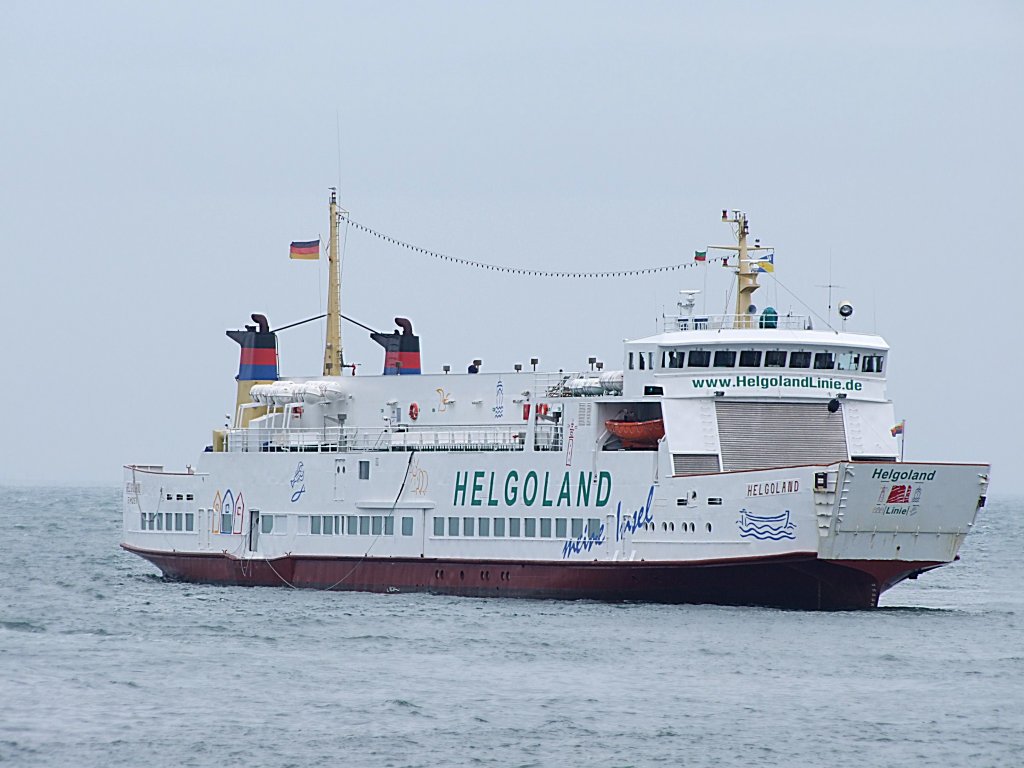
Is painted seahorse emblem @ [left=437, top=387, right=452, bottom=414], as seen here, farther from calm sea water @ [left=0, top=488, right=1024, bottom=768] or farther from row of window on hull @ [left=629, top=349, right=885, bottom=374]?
row of window on hull @ [left=629, top=349, right=885, bottom=374]

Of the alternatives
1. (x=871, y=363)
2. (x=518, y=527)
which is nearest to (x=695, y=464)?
(x=871, y=363)

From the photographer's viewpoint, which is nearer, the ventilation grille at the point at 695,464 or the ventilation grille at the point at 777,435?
the ventilation grille at the point at 695,464

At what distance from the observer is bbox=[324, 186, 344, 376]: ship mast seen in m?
53.4

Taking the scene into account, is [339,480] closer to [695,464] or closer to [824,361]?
[695,464]

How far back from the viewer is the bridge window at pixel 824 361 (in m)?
40.5

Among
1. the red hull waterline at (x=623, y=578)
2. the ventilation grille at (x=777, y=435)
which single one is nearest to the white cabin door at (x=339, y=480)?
the red hull waterline at (x=623, y=578)

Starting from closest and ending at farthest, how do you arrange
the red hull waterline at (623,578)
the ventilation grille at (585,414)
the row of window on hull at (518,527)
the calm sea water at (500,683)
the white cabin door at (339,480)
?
the calm sea water at (500,683), the red hull waterline at (623,578), the row of window on hull at (518,527), the ventilation grille at (585,414), the white cabin door at (339,480)

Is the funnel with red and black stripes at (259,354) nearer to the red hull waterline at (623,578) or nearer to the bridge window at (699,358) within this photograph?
the red hull waterline at (623,578)

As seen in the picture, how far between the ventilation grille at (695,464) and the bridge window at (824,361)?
3.08 meters

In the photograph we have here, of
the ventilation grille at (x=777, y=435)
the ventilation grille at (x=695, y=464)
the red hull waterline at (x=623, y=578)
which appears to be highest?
the ventilation grille at (x=777, y=435)

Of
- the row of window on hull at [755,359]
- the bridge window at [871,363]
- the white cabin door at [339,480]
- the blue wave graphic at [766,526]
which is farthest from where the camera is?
the white cabin door at [339,480]

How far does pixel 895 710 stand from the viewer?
29.4 meters

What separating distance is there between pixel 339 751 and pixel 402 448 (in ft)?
66.4

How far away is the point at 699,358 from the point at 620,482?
10.2ft
